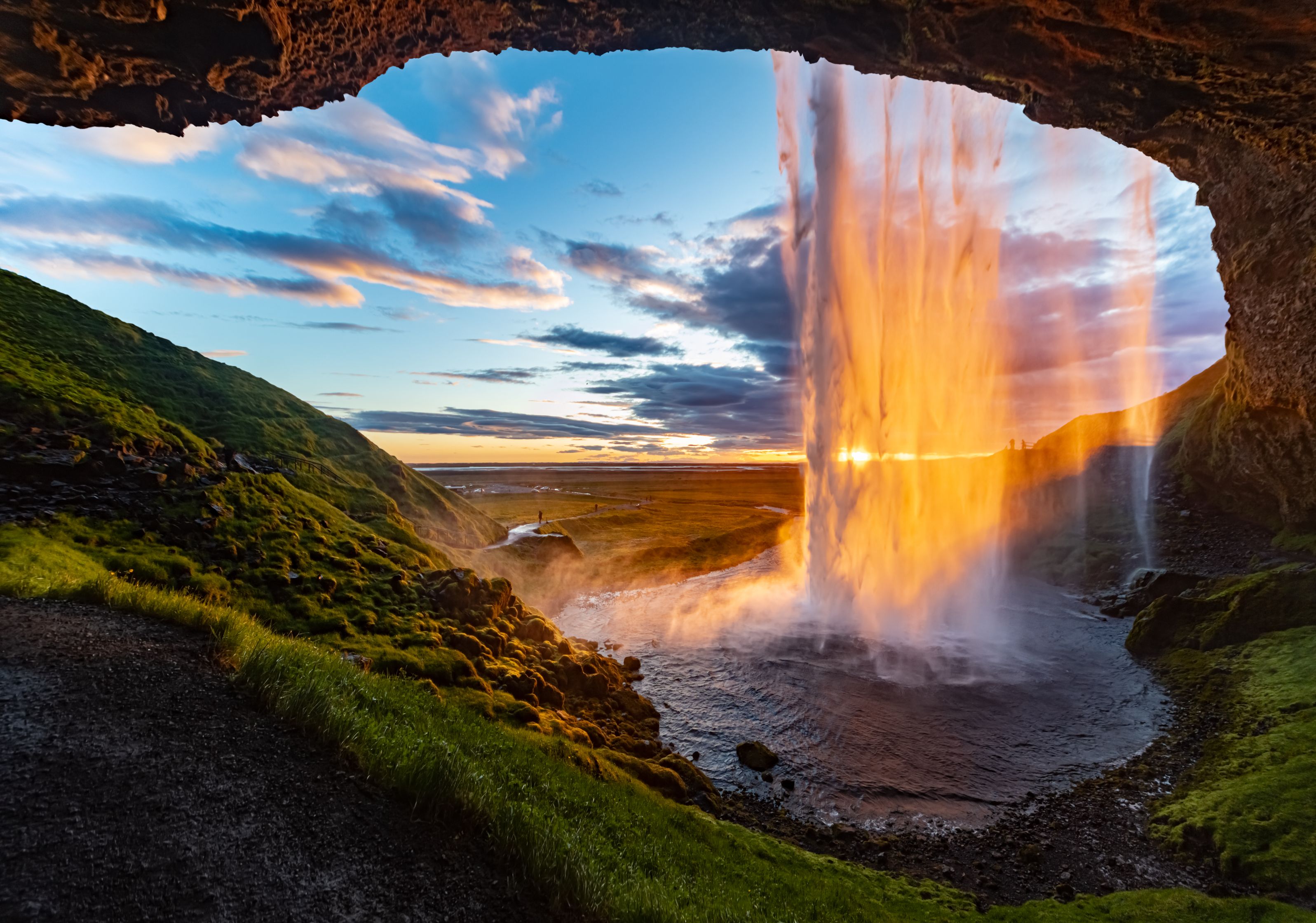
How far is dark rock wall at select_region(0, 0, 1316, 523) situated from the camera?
10.4 m

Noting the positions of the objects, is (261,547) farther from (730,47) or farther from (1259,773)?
(1259,773)

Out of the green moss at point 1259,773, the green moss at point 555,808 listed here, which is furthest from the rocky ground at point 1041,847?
the green moss at point 555,808

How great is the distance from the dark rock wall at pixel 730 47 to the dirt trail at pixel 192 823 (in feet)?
38.5

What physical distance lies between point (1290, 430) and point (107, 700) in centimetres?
5882

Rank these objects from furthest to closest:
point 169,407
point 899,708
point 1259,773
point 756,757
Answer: point 169,407, point 899,708, point 756,757, point 1259,773

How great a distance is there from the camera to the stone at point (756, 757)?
62.8ft

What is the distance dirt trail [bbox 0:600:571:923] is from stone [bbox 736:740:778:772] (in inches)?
586

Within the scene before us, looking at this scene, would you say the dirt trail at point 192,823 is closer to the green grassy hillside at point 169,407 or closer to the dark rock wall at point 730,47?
the dark rock wall at point 730,47

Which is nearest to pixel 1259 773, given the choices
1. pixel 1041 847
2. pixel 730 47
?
pixel 1041 847

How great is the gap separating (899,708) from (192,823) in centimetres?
2496

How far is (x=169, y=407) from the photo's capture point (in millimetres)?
32688

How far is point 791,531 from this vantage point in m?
82.6

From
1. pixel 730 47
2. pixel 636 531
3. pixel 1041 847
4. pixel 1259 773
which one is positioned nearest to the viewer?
pixel 730 47

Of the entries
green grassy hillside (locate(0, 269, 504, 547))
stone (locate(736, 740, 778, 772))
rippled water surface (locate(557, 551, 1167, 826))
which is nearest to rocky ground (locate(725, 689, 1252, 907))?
rippled water surface (locate(557, 551, 1167, 826))
